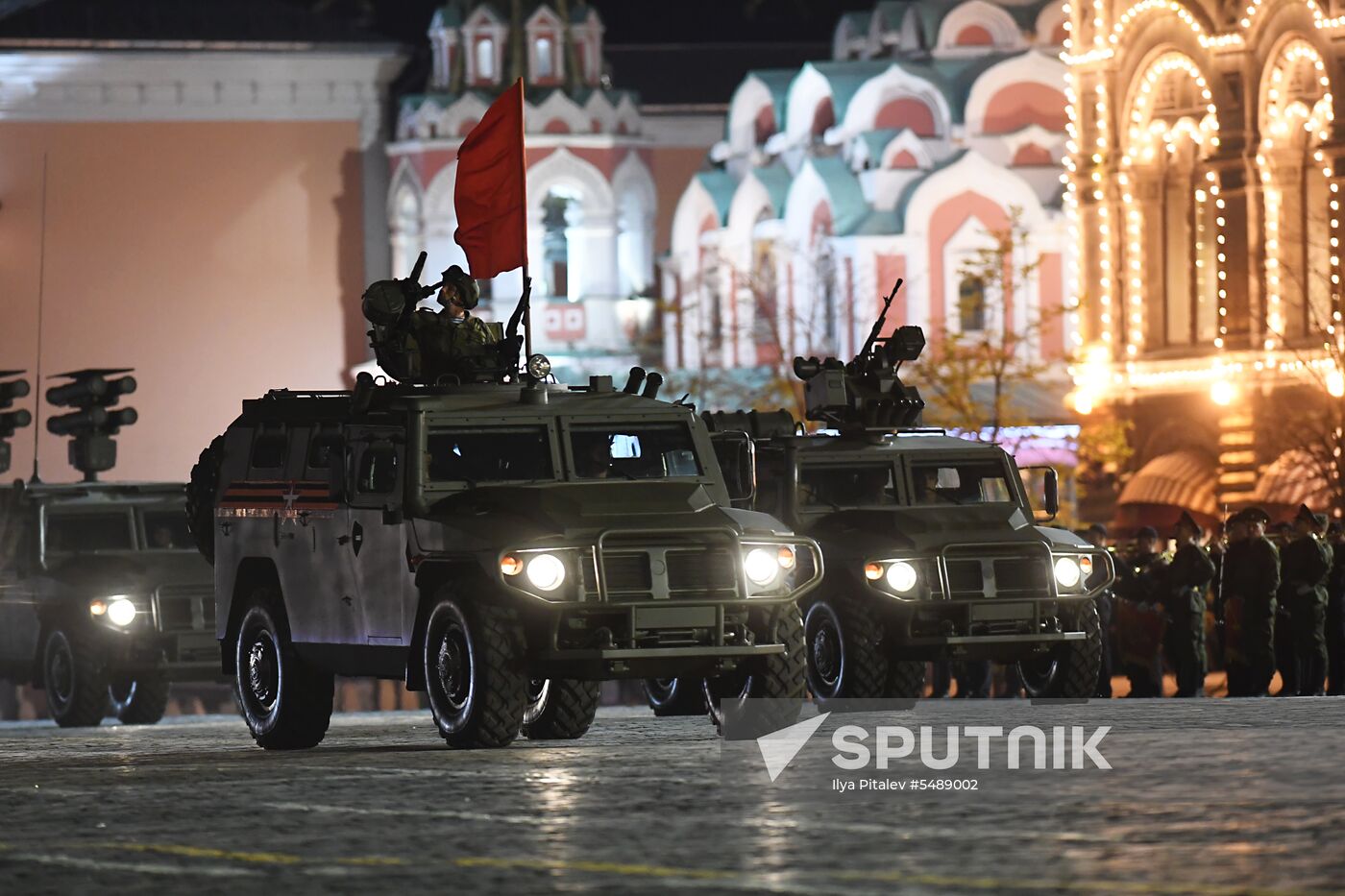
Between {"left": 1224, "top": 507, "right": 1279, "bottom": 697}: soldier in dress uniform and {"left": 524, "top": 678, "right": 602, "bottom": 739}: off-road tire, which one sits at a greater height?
{"left": 1224, "top": 507, "right": 1279, "bottom": 697}: soldier in dress uniform

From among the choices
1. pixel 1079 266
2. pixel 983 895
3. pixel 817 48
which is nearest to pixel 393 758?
pixel 983 895

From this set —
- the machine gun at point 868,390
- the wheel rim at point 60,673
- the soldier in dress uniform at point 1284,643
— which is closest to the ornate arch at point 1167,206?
the soldier in dress uniform at point 1284,643

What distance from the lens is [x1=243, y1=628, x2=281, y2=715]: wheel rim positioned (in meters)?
20.2

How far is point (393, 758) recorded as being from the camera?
17.6 m

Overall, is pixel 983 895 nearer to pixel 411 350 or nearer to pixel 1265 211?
pixel 411 350

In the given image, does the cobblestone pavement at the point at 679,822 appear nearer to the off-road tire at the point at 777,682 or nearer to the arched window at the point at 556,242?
the off-road tire at the point at 777,682

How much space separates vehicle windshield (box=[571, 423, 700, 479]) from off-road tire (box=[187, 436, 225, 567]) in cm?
326

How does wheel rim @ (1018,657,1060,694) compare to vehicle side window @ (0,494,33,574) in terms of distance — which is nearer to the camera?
wheel rim @ (1018,657,1060,694)

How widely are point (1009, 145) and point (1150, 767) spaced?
4864 cm

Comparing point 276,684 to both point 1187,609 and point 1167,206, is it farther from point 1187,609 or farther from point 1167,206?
point 1167,206

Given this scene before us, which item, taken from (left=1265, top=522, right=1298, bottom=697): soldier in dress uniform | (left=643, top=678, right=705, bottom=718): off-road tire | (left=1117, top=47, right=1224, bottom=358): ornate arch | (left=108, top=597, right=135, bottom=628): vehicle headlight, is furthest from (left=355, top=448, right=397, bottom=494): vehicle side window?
(left=1117, top=47, right=1224, bottom=358): ornate arch

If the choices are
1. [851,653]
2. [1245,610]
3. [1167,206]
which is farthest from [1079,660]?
[1167,206]

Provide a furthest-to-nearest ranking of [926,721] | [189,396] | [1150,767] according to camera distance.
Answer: [189,396], [926,721], [1150,767]

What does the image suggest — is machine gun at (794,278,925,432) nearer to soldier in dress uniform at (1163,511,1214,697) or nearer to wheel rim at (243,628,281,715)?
soldier in dress uniform at (1163,511,1214,697)
